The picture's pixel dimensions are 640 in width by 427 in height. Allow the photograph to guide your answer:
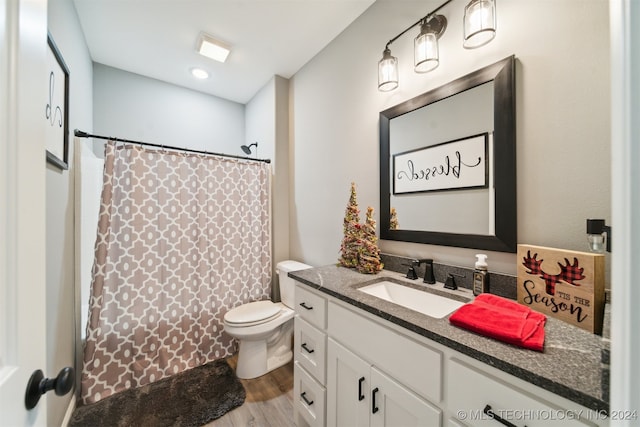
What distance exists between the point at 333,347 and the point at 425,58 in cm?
149

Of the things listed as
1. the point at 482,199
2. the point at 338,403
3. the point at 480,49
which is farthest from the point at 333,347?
the point at 480,49

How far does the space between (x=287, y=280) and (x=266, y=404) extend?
88cm

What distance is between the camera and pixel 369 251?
57.4 inches

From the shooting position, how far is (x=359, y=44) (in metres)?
1.72

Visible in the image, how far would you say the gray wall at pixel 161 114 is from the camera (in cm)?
226

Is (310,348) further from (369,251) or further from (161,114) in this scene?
(161,114)

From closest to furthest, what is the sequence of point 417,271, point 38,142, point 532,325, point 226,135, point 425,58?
point 38,142, point 532,325, point 425,58, point 417,271, point 226,135

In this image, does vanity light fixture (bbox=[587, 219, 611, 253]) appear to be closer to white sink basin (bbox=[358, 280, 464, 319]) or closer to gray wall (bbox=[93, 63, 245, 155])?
white sink basin (bbox=[358, 280, 464, 319])

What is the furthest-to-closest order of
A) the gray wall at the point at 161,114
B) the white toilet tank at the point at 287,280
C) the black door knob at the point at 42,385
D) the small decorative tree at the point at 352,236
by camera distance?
the gray wall at the point at 161,114 → the white toilet tank at the point at 287,280 → the small decorative tree at the point at 352,236 → the black door knob at the point at 42,385

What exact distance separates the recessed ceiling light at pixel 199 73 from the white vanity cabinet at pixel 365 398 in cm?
262

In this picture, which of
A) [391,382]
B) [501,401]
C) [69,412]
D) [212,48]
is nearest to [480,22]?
[501,401]

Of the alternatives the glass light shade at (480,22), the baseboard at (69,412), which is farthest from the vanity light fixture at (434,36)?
the baseboard at (69,412)

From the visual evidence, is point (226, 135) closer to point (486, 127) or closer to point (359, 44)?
point (359, 44)

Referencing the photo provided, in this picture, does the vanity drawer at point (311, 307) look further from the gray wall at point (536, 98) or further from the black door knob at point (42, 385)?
the black door knob at point (42, 385)
